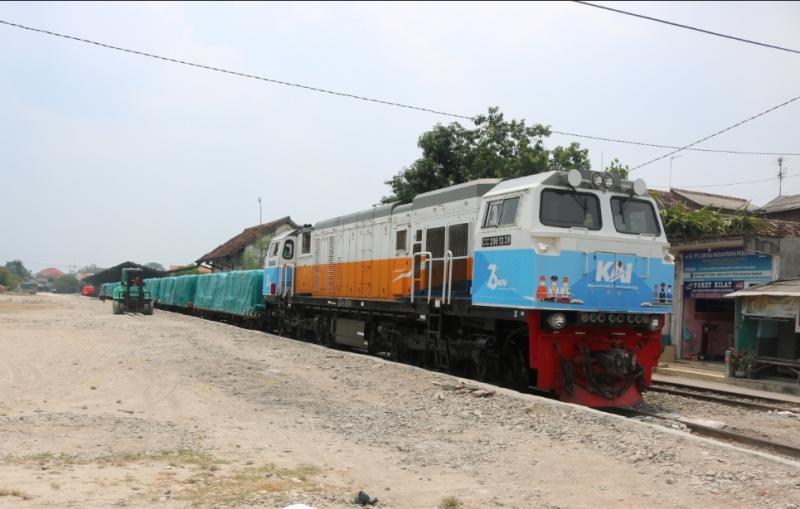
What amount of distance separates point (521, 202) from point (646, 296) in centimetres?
233

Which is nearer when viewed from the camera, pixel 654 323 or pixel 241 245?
pixel 654 323

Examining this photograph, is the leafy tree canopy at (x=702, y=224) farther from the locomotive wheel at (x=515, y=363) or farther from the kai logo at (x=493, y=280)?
the kai logo at (x=493, y=280)

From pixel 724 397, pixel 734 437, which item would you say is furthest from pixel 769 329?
pixel 734 437

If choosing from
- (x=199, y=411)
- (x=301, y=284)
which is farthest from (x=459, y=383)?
(x=301, y=284)

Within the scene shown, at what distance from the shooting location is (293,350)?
16.0 meters

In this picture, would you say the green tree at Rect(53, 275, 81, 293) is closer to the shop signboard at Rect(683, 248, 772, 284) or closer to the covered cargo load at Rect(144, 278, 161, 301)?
the covered cargo load at Rect(144, 278, 161, 301)

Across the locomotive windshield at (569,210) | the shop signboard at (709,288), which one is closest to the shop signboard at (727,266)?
the shop signboard at (709,288)

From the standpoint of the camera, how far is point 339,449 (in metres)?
6.77

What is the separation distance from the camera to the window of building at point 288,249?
20594 millimetres

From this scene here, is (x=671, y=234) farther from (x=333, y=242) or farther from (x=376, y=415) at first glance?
(x=376, y=415)

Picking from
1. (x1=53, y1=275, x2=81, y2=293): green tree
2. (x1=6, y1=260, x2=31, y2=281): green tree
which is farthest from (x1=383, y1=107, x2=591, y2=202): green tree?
(x1=6, y1=260, x2=31, y2=281): green tree

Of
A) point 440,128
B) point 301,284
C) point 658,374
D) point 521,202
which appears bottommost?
point 658,374

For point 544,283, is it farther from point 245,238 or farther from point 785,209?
point 245,238

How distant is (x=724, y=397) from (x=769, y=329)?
3645 mm
